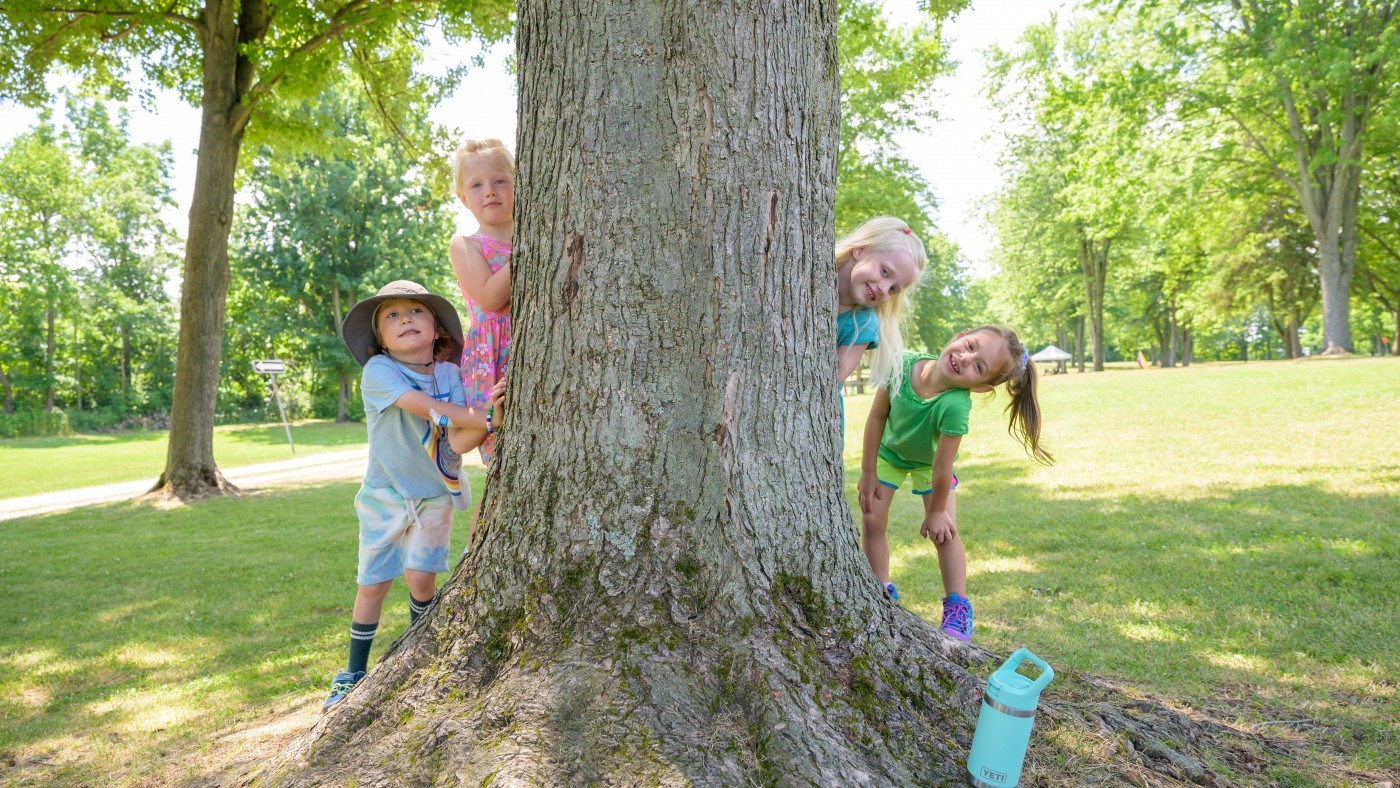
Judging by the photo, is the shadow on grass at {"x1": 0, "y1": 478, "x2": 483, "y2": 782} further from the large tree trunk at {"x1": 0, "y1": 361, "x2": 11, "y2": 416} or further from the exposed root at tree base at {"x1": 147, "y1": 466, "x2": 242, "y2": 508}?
the large tree trunk at {"x1": 0, "y1": 361, "x2": 11, "y2": 416}

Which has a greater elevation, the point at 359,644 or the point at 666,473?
the point at 666,473

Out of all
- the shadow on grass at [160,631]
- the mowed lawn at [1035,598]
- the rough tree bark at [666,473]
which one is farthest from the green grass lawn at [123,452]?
the rough tree bark at [666,473]

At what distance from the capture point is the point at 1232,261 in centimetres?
3186

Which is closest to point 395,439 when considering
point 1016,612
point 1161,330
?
point 1016,612

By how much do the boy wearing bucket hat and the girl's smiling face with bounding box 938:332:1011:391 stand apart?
2.10 metres

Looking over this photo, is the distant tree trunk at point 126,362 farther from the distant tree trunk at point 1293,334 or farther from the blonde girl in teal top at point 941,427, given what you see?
the distant tree trunk at point 1293,334

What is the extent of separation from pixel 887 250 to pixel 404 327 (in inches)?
80.1

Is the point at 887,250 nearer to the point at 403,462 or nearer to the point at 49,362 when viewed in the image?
the point at 403,462

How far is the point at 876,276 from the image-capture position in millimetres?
3361

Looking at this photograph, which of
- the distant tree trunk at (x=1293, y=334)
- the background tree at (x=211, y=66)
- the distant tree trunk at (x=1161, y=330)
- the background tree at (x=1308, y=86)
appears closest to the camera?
the background tree at (x=211, y=66)

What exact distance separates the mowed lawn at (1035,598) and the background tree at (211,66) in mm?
1655

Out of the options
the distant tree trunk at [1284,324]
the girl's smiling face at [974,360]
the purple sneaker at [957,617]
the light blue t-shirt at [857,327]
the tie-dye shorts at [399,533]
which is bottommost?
the purple sneaker at [957,617]

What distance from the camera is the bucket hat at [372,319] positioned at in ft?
11.3

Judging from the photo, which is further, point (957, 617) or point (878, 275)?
point (957, 617)
